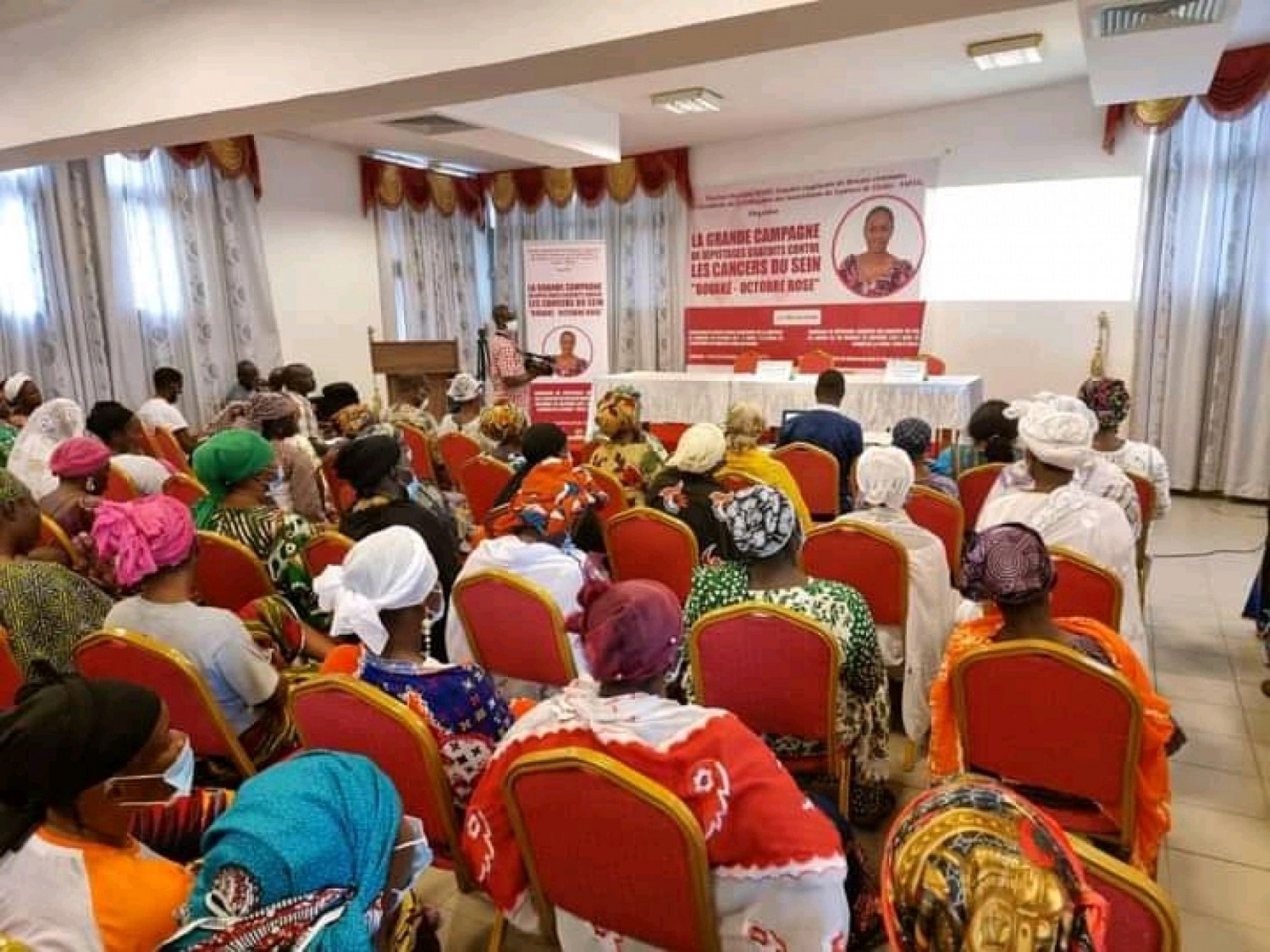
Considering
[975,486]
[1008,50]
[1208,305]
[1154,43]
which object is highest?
[1008,50]

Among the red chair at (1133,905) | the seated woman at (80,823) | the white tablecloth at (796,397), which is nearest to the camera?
the red chair at (1133,905)

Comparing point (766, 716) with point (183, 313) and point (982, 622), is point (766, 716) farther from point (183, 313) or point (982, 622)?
point (183, 313)

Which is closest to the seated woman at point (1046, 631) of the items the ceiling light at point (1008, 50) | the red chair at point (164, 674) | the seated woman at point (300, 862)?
the seated woman at point (300, 862)

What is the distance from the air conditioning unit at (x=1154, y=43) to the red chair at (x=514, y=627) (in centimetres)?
329

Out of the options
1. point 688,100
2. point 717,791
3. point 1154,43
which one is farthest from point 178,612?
point 688,100

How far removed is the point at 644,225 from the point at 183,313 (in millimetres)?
4829

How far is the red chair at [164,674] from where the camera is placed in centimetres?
167

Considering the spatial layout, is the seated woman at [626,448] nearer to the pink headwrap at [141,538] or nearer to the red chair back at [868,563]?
the red chair back at [868,563]

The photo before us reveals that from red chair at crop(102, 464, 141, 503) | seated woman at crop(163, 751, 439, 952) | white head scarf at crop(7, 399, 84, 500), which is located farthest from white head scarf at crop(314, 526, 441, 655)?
white head scarf at crop(7, 399, 84, 500)

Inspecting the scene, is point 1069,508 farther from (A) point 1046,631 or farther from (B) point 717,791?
(B) point 717,791

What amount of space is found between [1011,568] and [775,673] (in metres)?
0.58

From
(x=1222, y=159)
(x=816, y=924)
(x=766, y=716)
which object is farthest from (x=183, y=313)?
(x=1222, y=159)

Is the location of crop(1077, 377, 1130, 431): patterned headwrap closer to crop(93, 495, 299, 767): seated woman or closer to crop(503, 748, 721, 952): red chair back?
crop(503, 748, 721, 952): red chair back

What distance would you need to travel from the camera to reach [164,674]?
1694mm
